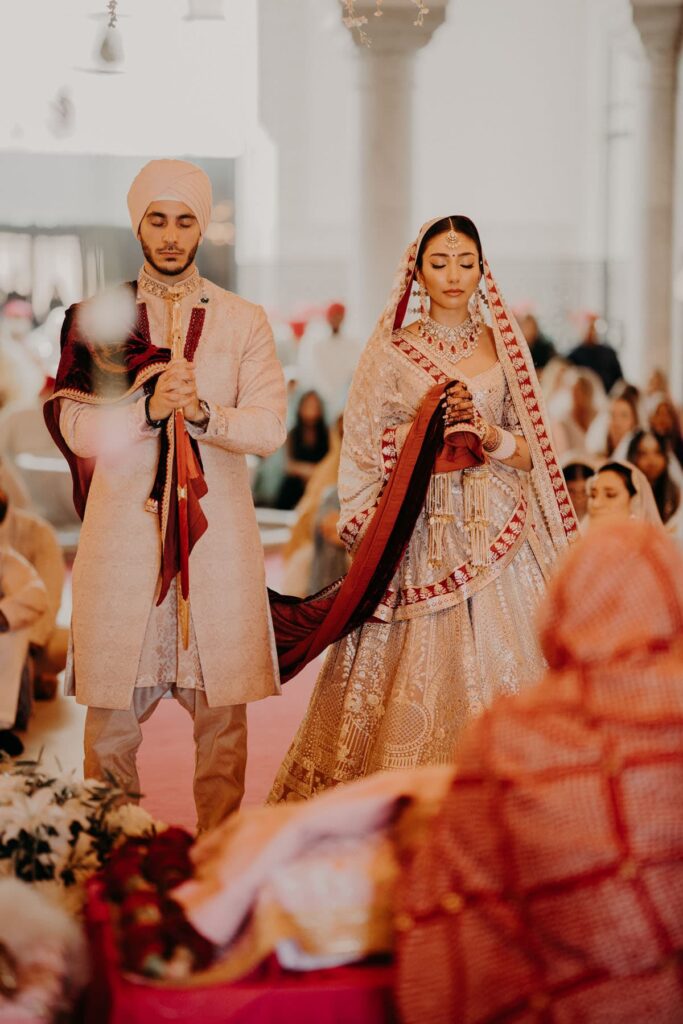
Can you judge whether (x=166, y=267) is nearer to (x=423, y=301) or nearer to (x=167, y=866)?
(x=423, y=301)

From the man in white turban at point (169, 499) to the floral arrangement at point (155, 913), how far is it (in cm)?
111

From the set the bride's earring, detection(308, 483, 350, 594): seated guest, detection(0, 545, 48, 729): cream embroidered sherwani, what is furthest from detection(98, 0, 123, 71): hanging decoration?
the bride's earring

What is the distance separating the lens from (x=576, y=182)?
16016mm

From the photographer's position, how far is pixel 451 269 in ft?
13.9

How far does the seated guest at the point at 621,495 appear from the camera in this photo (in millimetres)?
5754

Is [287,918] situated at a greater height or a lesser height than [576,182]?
lesser

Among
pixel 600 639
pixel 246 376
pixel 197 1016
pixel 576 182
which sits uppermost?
pixel 576 182

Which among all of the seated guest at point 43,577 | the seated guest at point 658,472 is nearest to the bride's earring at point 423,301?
the seated guest at point 43,577

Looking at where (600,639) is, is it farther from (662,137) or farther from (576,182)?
(576,182)

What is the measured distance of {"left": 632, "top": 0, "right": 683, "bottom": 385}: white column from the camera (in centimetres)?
1381

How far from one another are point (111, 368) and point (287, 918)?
1.76 metres

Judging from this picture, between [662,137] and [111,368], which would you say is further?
[662,137]

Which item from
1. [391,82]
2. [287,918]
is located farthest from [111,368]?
[391,82]

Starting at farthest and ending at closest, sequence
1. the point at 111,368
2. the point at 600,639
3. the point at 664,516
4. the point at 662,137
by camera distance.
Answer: the point at 662,137 → the point at 664,516 → the point at 111,368 → the point at 600,639
